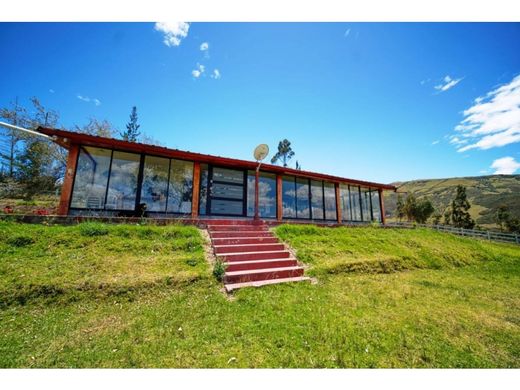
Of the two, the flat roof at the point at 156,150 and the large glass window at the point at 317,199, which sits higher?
the flat roof at the point at 156,150

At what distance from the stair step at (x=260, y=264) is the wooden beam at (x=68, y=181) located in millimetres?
6814

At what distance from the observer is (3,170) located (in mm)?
14328

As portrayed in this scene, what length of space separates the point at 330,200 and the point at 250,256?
32.0ft

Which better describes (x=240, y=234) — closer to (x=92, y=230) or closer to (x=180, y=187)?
(x=92, y=230)

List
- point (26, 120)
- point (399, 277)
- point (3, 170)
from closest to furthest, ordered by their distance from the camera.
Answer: point (399, 277) < point (3, 170) < point (26, 120)

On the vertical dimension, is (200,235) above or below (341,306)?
above

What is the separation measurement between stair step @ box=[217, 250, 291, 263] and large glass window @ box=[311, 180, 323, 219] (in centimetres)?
751

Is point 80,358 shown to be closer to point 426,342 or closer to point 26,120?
point 426,342

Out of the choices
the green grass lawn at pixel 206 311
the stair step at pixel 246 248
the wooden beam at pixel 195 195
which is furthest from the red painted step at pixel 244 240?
the wooden beam at pixel 195 195

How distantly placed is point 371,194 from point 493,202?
106m

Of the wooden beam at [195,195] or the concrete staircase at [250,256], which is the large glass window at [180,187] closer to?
the wooden beam at [195,195]

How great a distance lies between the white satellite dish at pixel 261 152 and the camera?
30.7 ft

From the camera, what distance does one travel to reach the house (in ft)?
27.4

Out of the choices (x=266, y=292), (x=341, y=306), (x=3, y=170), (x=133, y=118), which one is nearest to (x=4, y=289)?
(x=266, y=292)
